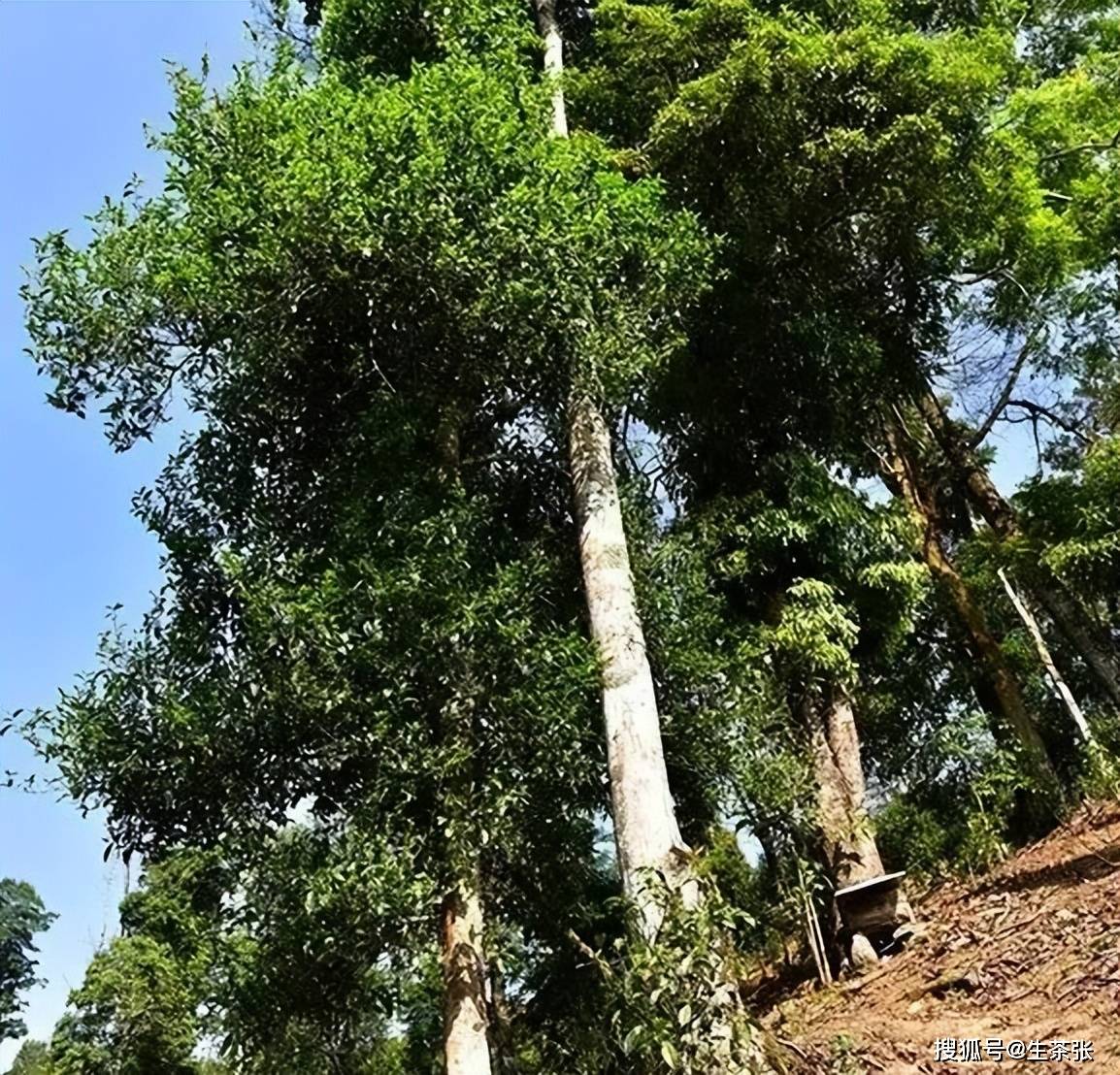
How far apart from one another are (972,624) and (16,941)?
35.5 m

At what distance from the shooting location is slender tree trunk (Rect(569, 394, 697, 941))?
17.3ft

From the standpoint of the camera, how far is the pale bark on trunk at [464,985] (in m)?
5.17

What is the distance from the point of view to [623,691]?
588 cm

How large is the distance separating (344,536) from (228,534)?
→ 1.19 metres

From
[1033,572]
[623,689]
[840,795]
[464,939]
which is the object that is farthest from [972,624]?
Result: [464,939]

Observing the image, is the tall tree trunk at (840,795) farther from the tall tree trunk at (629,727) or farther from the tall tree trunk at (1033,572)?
the tall tree trunk at (1033,572)

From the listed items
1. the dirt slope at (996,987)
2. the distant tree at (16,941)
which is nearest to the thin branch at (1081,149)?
the dirt slope at (996,987)

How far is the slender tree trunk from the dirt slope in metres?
1.11

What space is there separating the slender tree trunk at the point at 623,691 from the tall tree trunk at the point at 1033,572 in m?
5.10

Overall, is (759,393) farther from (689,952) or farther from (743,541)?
(689,952)

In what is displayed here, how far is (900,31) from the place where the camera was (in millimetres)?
8656

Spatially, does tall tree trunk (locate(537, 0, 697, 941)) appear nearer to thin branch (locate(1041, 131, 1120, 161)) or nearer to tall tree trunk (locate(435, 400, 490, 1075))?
tall tree trunk (locate(435, 400, 490, 1075))

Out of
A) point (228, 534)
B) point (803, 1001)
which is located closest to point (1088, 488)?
point (803, 1001)

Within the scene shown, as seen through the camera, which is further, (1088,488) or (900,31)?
(1088,488)
